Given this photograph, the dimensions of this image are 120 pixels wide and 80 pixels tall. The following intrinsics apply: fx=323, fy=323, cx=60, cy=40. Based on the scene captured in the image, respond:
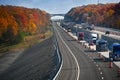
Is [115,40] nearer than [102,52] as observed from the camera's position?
No

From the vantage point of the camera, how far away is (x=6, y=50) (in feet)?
438

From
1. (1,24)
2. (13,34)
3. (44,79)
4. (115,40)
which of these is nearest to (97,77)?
(44,79)

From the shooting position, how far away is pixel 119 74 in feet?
162

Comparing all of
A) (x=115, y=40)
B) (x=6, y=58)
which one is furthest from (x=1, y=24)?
(x=115, y=40)

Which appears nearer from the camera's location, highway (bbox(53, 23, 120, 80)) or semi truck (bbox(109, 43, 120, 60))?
highway (bbox(53, 23, 120, 80))

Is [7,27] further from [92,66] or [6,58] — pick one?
[92,66]

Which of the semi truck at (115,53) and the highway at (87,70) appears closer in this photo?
the highway at (87,70)

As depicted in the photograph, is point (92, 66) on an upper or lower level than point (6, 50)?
upper

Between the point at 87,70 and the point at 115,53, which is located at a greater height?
the point at 115,53

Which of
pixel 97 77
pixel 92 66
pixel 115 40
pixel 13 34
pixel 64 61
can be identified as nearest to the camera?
pixel 97 77

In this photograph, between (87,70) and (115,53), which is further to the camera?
(115,53)

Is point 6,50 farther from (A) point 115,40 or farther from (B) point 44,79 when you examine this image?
(B) point 44,79

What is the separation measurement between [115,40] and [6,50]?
56.9 meters

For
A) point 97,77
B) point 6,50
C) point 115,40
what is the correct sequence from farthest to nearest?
point 6,50 → point 115,40 → point 97,77
